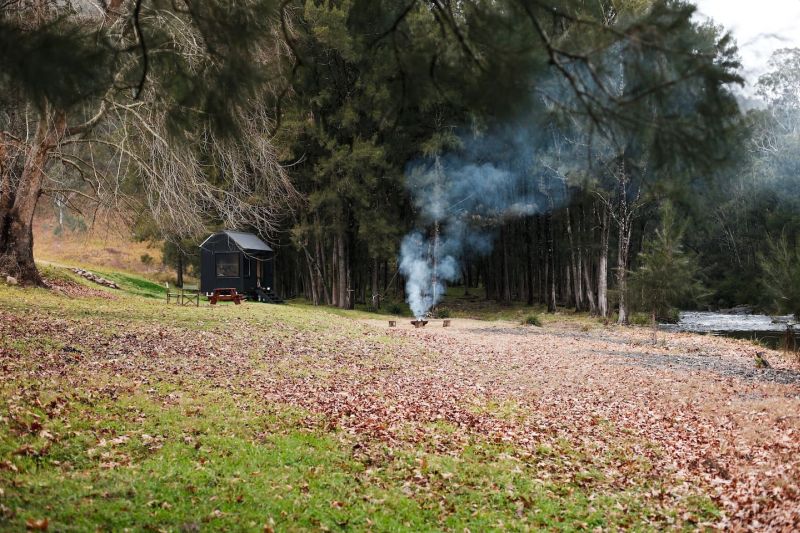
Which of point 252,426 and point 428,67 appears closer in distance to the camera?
point 428,67

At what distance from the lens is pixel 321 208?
110 ft

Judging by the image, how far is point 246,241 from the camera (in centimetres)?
3391

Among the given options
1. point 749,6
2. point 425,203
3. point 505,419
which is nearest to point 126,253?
point 425,203

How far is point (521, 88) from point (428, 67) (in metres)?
0.84

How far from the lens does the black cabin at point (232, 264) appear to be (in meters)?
33.3

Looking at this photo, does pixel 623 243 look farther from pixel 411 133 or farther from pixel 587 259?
pixel 411 133

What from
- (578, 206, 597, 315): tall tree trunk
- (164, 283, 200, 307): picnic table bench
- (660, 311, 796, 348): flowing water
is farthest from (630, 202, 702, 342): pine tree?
(164, 283, 200, 307): picnic table bench

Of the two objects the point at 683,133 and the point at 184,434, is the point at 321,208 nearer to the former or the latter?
the point at 184,434

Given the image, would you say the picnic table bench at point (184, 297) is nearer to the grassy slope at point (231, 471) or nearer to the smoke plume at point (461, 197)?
the smoke plume at point (461, 197)

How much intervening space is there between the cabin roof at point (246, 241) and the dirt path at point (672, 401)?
563 inches

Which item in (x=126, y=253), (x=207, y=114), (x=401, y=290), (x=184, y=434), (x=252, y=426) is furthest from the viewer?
(x=126, y=253)

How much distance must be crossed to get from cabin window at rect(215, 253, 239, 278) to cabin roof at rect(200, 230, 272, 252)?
30.3 inches

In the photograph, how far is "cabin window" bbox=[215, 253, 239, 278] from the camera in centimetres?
3344

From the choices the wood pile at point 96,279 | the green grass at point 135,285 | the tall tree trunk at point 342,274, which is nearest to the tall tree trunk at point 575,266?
the tall tree trunk at point 342,274
